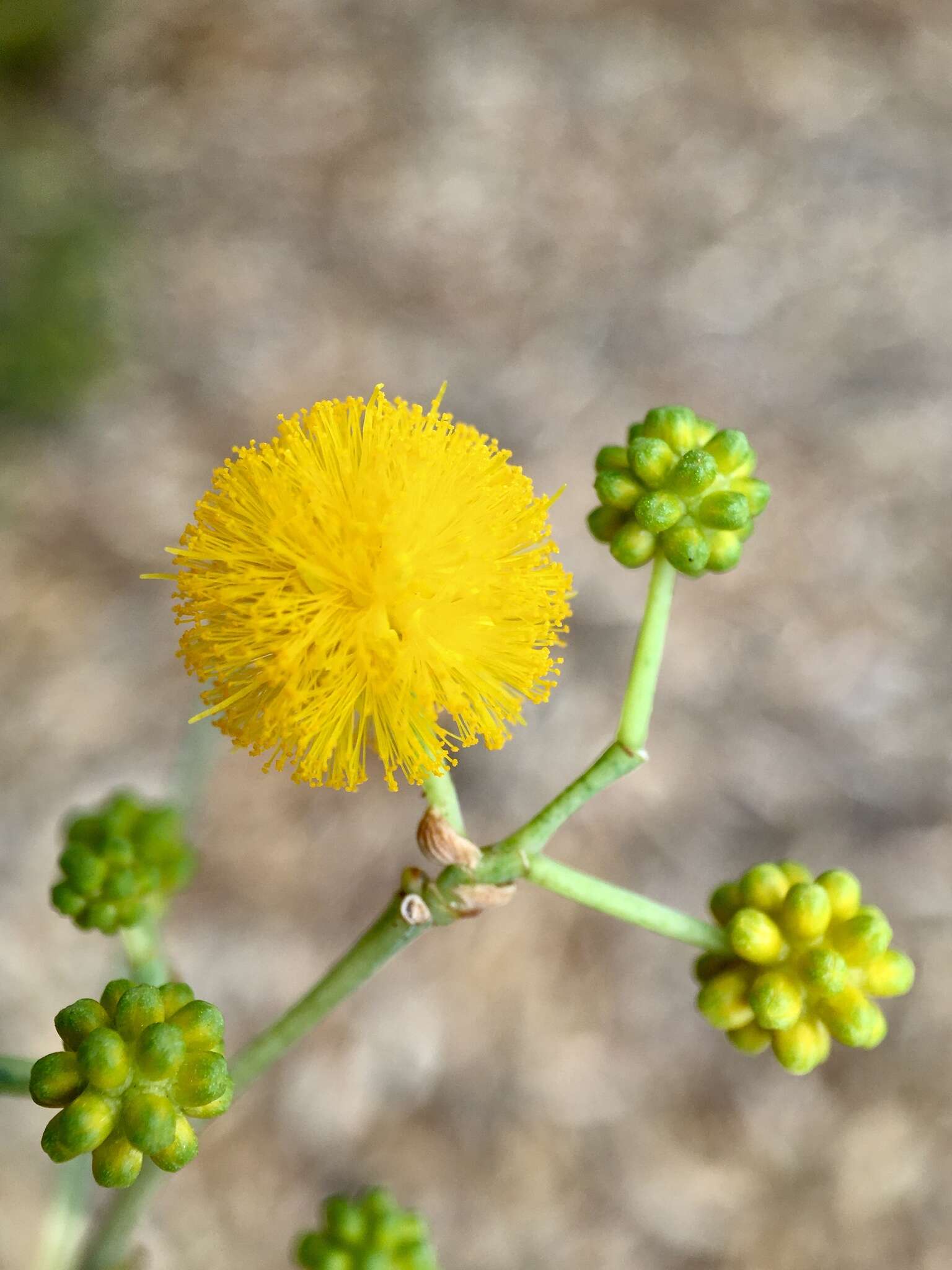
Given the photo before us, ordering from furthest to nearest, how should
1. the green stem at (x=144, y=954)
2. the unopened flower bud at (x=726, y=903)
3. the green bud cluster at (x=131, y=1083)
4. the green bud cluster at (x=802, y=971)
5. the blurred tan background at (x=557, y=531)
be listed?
the blurred tan background at (x=557, y=531), the green stem at (x=144, y=954), the unopened flower bud at (x=726, y=903), the green bud cluster at (x=802, y=971), the green bud cluster at (x=131, y=1083)

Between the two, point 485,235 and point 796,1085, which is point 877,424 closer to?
point 485,235

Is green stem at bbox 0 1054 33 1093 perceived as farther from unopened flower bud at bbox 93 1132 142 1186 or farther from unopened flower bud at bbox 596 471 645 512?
unopened flower bud at bbox 596 471 645 512

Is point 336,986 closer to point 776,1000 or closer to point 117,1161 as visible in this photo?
point 117,1161

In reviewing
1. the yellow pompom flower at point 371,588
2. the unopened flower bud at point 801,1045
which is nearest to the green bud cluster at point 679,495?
the yellow pompom flower at point 371,588

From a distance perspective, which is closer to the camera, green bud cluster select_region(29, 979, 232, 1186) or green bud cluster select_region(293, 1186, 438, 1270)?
green bud cluster select_region(29, 979, 232, 1186)

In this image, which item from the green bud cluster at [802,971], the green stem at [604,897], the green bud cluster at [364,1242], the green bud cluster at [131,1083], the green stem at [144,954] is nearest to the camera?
the green bud cluster at [131,1083]

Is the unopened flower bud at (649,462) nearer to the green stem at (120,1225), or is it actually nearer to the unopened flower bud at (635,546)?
the unopened flower bud at (635,546)

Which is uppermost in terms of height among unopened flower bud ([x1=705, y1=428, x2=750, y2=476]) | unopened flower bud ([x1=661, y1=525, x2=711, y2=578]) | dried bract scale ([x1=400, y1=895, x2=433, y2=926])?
unopened flower bud ([x1=705, y1=428, x2=750, y2=476])

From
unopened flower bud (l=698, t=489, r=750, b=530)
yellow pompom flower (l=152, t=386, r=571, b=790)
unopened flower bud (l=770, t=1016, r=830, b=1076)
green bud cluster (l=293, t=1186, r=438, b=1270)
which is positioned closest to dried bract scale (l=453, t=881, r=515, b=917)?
yellow pompom flower (l=152, t=386, r=571, b=790)
